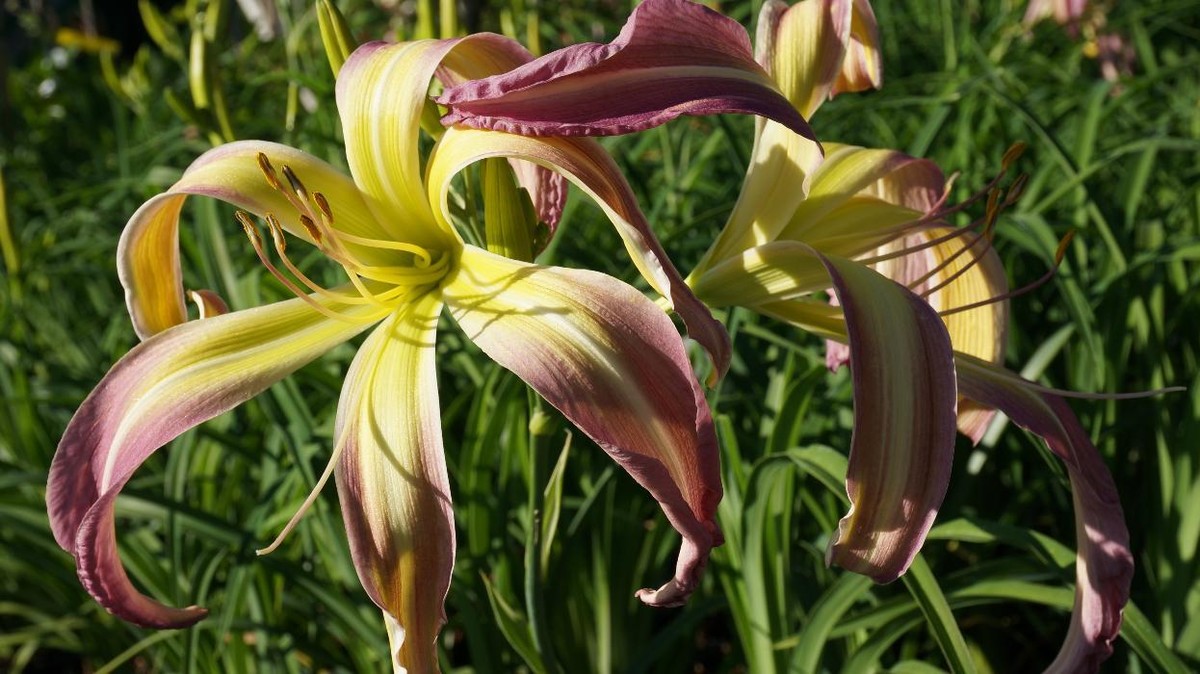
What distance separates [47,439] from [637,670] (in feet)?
4.63

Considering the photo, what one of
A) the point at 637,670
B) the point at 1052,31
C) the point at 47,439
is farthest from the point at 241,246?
the point at 1052,31

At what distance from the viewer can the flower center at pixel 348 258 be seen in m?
0.83

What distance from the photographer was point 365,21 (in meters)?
3.17

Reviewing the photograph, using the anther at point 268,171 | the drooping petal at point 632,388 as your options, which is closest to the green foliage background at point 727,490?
the drooping petal at point 632,388

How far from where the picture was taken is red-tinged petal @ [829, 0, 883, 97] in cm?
98

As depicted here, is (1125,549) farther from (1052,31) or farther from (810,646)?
(1052,31)

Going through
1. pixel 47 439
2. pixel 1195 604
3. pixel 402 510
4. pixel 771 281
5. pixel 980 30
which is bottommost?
pixel 47 439

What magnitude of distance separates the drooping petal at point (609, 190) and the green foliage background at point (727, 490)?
0.91 feet

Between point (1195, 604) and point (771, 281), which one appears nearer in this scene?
point (771, 281)

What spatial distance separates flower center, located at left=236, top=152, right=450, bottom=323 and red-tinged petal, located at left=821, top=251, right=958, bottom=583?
375mm

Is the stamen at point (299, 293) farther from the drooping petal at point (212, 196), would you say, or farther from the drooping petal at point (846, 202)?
the drooping petal at point (846, 202)

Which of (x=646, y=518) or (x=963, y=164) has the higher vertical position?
(x=963, y=164)

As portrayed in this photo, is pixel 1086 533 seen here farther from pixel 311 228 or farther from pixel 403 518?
pixel 311 228

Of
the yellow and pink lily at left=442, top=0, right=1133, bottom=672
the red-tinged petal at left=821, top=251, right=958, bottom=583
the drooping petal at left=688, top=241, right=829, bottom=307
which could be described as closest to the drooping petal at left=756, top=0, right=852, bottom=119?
the yellow and pink lily at left=442, top=0, right=1133, bottom=672
